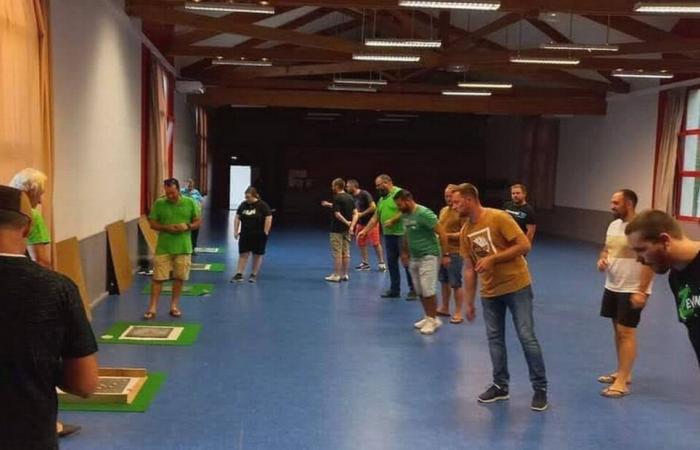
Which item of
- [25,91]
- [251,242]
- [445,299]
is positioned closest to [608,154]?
[251,242]

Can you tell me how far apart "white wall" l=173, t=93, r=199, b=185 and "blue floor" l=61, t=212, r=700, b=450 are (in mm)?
7746

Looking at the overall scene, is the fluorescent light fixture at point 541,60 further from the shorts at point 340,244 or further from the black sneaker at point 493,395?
the black sneaker at point 493,395

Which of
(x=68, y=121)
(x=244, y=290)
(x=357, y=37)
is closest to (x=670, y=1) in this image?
(x=244, y=290)

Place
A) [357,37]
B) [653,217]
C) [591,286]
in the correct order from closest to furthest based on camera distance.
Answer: [653,217] → [591,286] → [357,37]

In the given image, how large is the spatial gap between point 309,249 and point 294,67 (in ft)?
14.5

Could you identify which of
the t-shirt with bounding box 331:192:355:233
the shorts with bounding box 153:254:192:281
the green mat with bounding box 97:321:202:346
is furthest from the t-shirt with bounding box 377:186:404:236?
the green mat with bounding box 97:321:202:346

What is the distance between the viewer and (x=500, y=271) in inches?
187

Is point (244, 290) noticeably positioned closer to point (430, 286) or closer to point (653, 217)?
point (430, 286)

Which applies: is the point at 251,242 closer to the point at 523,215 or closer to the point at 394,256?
the point at 394,256

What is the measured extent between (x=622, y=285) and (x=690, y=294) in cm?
272

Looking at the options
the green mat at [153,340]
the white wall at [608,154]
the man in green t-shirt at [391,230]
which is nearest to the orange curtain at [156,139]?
the man in green t-shirt at [391,230]

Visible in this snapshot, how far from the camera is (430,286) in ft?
23.2

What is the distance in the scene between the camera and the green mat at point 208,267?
11.5 metres

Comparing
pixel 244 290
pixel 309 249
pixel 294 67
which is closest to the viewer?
pixel 244 290
